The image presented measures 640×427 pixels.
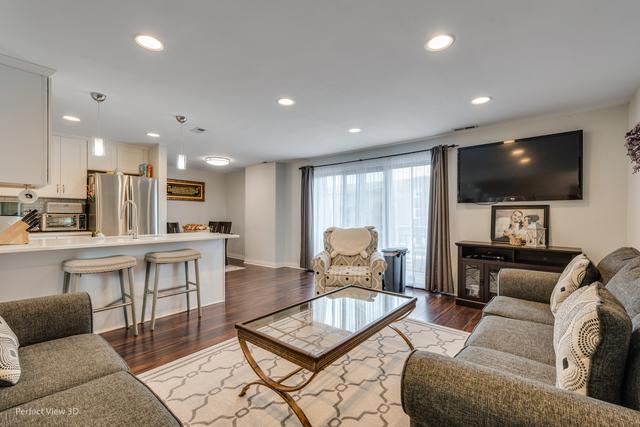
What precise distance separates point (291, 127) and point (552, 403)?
3589 mm

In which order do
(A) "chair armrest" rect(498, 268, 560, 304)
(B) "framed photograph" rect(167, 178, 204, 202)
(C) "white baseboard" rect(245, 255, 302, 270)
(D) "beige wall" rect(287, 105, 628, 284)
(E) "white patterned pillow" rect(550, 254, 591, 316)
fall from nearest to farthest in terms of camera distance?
(E) "white patterned pillow" rect(550, 254, 591, 316) → (A) "chair armrest" rect(498, 268, 560, 304) → (D) "beige wall" rect(287, 105, 628, 284) → (C) "white baseboard" rect(245, 255, 302, 270) → (B) "framed photograph" rect(167, 178, 204, 202)

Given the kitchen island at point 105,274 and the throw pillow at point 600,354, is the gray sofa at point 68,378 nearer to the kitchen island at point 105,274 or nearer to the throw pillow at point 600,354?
the kitchen island at point 105,274

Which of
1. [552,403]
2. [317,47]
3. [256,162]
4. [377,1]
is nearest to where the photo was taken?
[552,403]

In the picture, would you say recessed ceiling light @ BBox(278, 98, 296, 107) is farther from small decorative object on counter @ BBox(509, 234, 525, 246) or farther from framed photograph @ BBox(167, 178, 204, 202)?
framed photograph @ BBox(167, 178, 204, 202)

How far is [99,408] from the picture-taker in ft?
3.25

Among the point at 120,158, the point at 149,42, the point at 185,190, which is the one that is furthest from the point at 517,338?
the point at 185,190

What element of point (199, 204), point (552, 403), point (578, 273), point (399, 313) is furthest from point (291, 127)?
point (199, 204)

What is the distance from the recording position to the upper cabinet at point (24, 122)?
2.23 meters

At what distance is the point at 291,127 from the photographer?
379 centimetres

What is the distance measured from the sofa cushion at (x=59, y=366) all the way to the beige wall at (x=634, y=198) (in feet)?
A: 13.3

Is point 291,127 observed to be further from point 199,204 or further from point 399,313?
point 199,204

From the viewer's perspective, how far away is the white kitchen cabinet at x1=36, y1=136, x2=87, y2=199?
4129mm

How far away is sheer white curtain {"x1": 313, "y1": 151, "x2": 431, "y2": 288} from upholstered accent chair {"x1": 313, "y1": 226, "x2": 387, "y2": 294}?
34.5 inches

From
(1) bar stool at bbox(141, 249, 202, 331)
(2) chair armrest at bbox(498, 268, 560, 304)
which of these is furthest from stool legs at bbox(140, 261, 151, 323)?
(2) chair armrest at bbox(498, 268, 560, 304)
